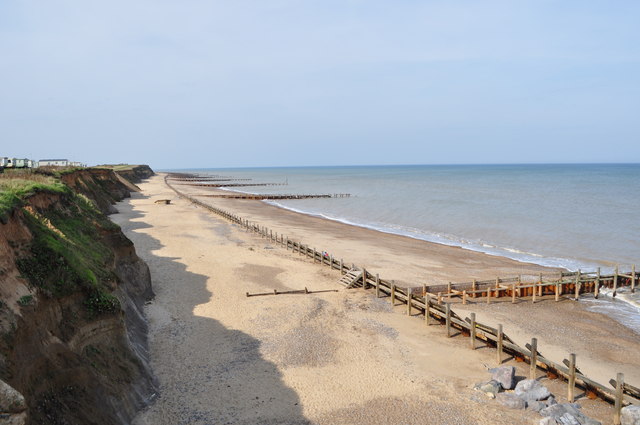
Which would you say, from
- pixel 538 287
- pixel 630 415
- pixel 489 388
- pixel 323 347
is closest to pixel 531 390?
pixel 489 388

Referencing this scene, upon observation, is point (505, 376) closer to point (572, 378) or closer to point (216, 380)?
point (572, 378)

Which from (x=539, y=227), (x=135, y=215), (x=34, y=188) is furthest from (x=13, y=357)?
(x=539, y=227)

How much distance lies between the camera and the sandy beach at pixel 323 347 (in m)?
13.3

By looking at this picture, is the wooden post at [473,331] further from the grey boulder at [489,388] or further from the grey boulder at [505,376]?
the grey boulder at [489,388]

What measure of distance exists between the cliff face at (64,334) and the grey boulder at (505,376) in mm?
11208

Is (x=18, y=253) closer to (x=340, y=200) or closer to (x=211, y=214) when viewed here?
(x=211, y=214)

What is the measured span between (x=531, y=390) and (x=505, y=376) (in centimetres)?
88

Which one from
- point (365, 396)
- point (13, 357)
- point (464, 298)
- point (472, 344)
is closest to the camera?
point (13, 357)

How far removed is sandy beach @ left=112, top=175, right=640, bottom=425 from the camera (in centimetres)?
1326

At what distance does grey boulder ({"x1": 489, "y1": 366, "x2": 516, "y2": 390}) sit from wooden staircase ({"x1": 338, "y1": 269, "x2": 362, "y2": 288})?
11.5 m

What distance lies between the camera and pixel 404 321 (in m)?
20.9

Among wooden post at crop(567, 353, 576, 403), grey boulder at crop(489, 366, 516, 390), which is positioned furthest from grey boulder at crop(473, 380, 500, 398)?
wooden post at crop(567, 353, 576, 403)

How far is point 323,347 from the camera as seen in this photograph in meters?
17.5

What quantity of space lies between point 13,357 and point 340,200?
84.0 meters
